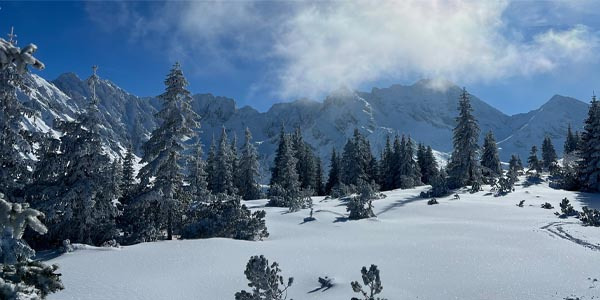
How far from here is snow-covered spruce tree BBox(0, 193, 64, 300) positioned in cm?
420

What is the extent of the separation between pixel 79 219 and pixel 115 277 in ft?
28.2

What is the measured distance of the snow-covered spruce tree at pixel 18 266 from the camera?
4.20 metres

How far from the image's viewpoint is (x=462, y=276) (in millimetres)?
9766

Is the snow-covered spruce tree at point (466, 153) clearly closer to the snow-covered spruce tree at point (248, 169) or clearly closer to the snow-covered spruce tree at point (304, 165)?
the snow-covered spruce tree at point (248, 169)

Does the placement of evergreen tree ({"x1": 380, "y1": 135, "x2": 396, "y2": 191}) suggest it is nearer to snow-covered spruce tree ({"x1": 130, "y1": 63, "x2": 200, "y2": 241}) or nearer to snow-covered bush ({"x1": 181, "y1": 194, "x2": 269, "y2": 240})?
snow-covered bush ({"x1": 181, "y1": 194, "x2": 269, "y2": 240})

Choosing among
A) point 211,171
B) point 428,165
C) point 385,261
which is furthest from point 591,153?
point 211,171

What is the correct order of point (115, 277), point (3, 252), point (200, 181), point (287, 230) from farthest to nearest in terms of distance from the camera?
point (200, 181) → point (287, 230) → point (115, 277) → point (3, 252)

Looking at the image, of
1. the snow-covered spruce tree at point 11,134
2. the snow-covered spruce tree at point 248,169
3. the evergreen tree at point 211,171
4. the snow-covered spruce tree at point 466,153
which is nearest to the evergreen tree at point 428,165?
the snow-covered spruce tree at point 466,153

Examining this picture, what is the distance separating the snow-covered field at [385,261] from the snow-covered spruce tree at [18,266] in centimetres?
445

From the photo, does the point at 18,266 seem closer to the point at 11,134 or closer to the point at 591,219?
the point at 11,134

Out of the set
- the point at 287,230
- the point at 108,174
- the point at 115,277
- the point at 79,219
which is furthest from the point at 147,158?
the point at 115,277

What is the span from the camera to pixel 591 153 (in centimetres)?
3059

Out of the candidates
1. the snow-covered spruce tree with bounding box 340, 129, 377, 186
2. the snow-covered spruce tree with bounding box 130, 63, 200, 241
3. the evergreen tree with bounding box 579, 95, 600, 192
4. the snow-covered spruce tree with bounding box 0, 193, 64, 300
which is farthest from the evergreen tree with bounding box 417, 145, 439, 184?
the snow-covered spruce tree with bounding box 0, 193, 64, 300

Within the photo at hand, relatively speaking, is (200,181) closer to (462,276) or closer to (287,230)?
(287,230)
